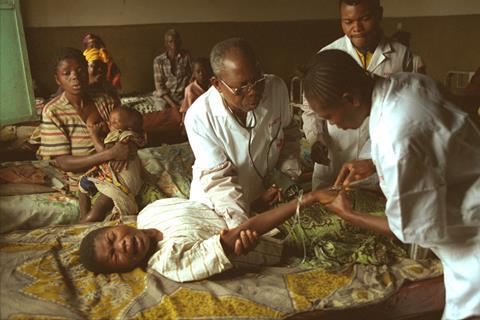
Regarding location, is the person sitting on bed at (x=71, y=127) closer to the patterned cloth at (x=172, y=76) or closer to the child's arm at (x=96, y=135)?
the child's arm at (x=96, y=135)

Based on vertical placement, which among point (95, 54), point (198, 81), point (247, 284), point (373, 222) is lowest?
point (247, 284)

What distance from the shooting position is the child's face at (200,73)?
18.5 feet

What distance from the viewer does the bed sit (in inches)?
77.3

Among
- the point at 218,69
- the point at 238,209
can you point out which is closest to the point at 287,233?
the point at 238,209

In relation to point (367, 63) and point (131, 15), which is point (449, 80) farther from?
point (131, 15)

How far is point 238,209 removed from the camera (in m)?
2.38

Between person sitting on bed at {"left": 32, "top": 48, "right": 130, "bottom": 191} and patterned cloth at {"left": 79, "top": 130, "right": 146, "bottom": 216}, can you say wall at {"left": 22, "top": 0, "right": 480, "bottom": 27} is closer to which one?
person sitting on bed at {"left": 32, "top": 48, "right": 130, "bottom": 191}

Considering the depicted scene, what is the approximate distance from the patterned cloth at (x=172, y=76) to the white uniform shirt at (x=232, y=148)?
13.3 ft

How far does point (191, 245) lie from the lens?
2.15 metres

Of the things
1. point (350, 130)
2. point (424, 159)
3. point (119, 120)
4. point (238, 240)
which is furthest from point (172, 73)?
point (424, 159)

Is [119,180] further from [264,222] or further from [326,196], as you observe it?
[326,196]

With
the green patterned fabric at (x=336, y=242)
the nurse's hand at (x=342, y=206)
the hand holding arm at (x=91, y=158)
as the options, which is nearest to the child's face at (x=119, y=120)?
the hand holding arm at (x=91, y=158)

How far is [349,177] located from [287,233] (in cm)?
58

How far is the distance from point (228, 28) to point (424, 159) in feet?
23.3
